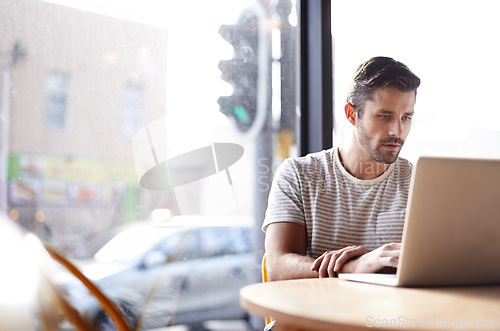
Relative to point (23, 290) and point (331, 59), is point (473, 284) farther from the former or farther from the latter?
point (331, 59)

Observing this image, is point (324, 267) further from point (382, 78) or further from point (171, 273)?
point (171, 273)

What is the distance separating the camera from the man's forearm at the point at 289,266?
1604 mm

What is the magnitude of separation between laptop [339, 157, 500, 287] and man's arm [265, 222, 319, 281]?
20.4 inches

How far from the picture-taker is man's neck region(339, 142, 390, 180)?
200 centimetres

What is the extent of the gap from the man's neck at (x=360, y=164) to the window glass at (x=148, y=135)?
32.0 inches

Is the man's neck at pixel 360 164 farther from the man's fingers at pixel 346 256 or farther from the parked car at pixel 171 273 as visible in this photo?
the parked car at pixel 171 273

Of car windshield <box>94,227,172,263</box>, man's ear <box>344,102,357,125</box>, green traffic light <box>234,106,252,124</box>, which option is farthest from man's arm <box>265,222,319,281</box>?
green traffic light <box>234,106,252,124</box>

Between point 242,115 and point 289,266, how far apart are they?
1226 mm

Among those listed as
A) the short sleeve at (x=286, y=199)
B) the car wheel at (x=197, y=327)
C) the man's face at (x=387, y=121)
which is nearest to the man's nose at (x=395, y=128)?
the man's face at (x=387, y=121)

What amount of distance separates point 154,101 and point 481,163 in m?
1.71

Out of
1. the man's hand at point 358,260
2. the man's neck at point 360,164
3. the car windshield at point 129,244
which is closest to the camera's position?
the man's hand at point 358,260

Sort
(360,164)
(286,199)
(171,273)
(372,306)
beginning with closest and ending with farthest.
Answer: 1. (372,306)
2. (286,199)
3. (360,164)
4. (171,273)

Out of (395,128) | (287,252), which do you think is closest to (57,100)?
(287,252)

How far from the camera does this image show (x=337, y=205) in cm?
192
